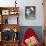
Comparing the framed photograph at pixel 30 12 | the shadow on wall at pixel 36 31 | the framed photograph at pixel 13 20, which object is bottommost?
the shadow on wall at pixel 36 31

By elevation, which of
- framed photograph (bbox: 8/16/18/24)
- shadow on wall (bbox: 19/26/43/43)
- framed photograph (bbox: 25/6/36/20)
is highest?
framed photograph (bbox: 25/6/36/20)

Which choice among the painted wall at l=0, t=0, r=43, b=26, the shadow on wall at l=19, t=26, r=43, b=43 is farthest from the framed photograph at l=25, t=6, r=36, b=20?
the shadow on wall at l=19, t=26, r=43, b=43

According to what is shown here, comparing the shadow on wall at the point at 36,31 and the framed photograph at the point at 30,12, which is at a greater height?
the framed photograph at the point at 30,12

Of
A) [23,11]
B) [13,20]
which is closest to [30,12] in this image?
[23,11]

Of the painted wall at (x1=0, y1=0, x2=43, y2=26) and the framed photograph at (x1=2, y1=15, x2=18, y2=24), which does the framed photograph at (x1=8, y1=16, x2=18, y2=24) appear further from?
the painted wall at (x1=0, y1=0, x2=43, y2=26)

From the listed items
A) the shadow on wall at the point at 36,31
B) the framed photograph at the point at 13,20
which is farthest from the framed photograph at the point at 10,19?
the shadow on wall at the point at 36,31

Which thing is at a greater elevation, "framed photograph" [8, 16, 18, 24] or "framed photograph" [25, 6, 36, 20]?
"framed photograph" [25, 6, 36, 20]

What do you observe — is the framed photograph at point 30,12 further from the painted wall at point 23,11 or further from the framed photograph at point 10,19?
the framed photograph at point 10,19

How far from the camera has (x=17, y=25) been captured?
16.3 feet

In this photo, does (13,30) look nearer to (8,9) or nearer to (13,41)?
(13,41)

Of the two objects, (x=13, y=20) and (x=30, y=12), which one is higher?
(x=30, y=12)

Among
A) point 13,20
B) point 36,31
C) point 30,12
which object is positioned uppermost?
point 30,12

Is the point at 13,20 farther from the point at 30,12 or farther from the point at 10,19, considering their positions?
the point at 30,12

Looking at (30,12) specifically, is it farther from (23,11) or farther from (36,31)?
(36,31)
